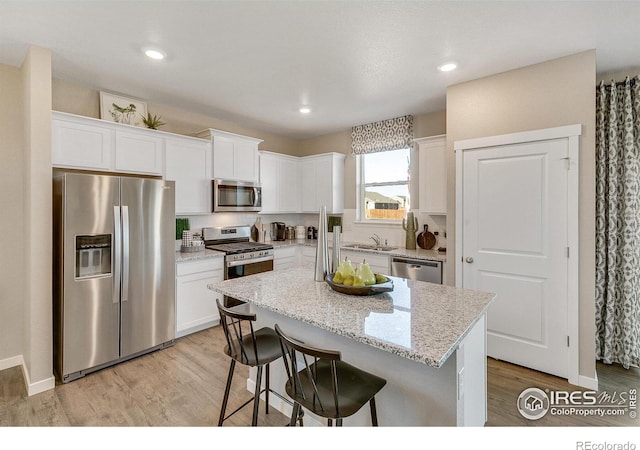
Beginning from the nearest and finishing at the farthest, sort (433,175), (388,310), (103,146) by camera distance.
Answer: (388,310)
(103,146)
(433,175)

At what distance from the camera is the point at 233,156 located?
4.09 meters

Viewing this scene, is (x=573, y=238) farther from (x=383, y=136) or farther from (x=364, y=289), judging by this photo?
(x=383, y=136)

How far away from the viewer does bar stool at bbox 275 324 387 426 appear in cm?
128

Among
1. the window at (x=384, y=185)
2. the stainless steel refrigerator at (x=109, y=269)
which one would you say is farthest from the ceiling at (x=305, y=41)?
the window at (x=384, y=185)

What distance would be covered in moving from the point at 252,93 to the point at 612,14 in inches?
→ 115

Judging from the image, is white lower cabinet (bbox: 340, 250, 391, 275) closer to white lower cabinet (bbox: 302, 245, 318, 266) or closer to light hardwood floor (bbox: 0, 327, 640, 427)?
white lower cabinet (bbox: 302, 245, 318, 266)

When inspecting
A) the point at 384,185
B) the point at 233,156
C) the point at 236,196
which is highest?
the point at 233,156

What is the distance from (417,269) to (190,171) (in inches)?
111

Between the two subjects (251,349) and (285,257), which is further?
(285,257)

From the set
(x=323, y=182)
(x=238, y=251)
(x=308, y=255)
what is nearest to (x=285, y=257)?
(x=308, y=255)

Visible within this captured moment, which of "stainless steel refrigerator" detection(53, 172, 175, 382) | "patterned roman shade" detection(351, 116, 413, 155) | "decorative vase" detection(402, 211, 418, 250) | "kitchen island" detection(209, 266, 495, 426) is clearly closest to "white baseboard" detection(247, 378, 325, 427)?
"kitchen island" detection(209, 266, 495, 426)

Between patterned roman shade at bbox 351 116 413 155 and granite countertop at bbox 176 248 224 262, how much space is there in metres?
2.44

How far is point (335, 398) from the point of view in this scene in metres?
1.27

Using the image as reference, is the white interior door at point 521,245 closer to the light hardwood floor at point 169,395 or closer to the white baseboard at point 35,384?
the light hardwood floor at point 169,395
